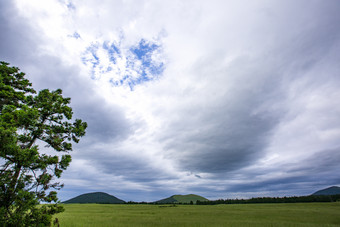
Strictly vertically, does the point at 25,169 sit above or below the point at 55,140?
below

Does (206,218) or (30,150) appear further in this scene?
(206,218)

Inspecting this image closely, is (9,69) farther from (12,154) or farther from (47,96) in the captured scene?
(12,154)

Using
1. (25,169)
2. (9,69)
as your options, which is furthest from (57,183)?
(9,69)

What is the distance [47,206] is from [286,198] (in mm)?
156359

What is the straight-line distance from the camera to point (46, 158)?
1384 cm

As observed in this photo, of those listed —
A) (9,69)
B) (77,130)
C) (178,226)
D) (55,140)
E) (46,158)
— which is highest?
(9,69)

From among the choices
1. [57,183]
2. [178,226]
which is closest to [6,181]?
[57,183]

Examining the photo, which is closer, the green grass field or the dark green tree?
the dark green tree

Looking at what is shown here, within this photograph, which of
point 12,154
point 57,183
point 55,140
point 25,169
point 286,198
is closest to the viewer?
point 12,154

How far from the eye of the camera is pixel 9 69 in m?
17.8

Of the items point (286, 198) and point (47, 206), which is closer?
point (47, 206)

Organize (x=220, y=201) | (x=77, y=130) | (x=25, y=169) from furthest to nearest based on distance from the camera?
1. (x=220, y=201)
2. (x=77, y=130)
3. (x=25, y=169)

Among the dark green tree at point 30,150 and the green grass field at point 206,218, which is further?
the green grass field at point 206,218

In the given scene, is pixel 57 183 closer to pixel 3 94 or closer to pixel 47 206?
pixel 47 206
